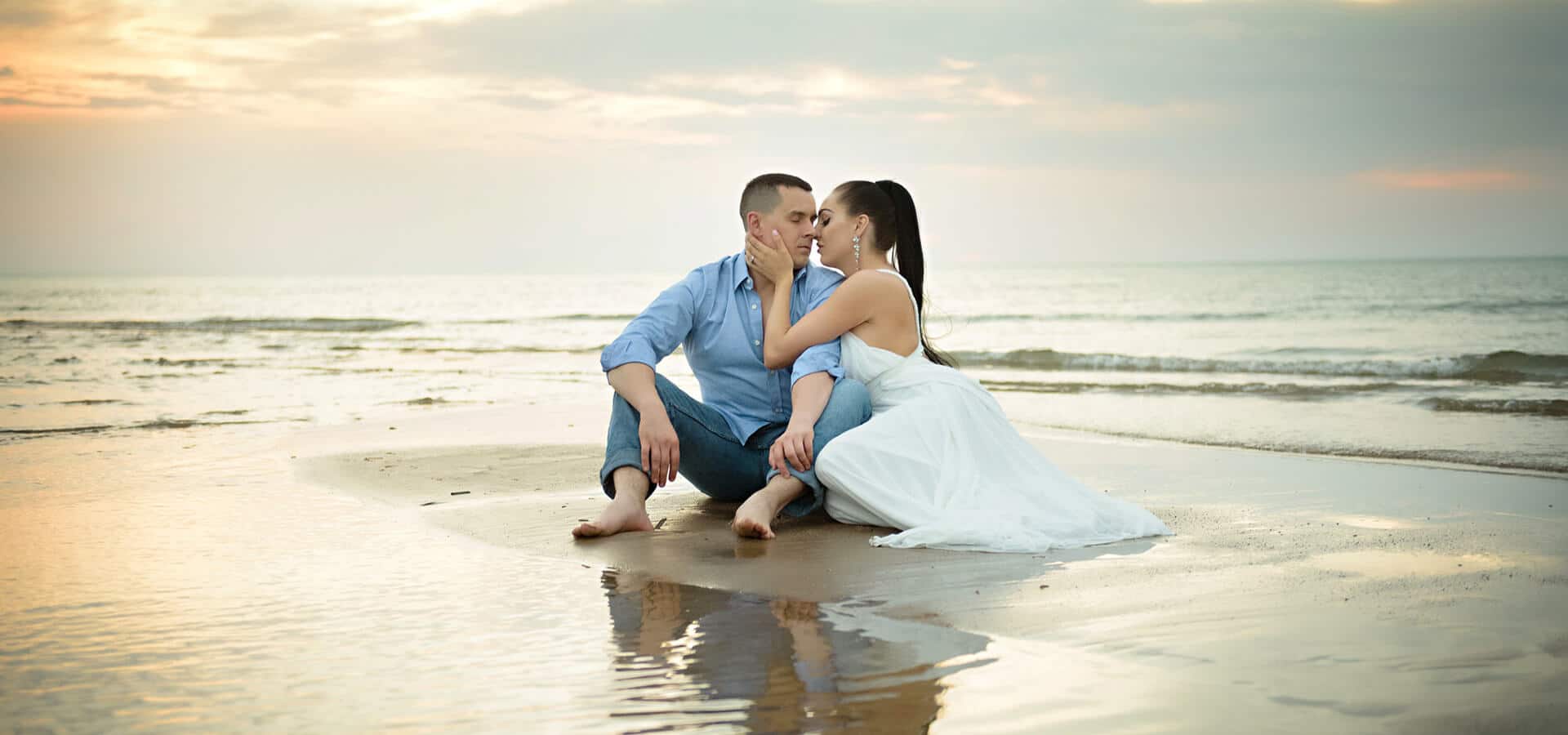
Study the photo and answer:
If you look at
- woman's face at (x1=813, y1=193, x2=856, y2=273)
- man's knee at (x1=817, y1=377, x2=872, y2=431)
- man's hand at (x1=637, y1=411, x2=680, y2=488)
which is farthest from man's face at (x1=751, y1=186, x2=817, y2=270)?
man's hand at (x1=637, y1=411, x2=680, y2=488)

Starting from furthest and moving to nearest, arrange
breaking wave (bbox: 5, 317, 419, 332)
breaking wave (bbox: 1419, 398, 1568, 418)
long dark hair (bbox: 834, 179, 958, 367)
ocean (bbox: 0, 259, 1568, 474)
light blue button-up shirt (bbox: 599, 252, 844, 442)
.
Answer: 1. breaking wave (bbox: 5, 317, 419, 332)
2. breaking wave (bbox: 1419, 398, 1568, 418)
3. ocean (bbox: 0, 259, 1568, 474)
4. long dark hair (bbox: 834, 179, 958, 367)
5. light blue button-up shirt (bbox: 599, 252, 844, 442)

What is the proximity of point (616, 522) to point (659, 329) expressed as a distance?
2.65 ft

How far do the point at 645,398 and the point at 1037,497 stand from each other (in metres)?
1.59

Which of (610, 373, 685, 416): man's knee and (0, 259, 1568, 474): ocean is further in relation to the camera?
(0, 259, 1568, 474): ocean

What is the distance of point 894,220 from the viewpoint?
16.1 ft

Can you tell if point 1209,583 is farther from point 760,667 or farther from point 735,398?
point 735,398

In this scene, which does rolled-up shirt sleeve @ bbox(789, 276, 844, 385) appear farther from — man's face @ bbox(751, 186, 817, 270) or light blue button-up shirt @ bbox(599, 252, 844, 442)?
man's face @ bbox(751, 186, 817, 270)

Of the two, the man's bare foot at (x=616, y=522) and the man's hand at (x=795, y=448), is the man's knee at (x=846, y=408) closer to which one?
the man's hand at (x=795, y=448)

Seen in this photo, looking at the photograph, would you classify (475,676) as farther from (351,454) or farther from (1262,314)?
(1262,314)

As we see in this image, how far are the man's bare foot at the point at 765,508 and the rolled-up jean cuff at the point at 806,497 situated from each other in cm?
3

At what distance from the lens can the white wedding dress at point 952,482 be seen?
4227 mm

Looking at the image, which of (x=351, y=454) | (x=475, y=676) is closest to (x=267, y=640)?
(x=475, y=676)

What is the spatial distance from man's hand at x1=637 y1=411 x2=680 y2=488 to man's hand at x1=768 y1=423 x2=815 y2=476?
15.8 inches

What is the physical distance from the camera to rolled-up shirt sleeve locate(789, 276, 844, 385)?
4.59 metres
